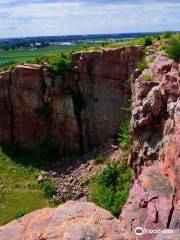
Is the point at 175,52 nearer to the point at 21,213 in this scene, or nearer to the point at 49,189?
the point at 21,213

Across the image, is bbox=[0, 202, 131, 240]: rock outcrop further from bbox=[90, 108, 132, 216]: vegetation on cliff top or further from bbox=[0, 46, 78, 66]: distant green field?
bbox=[0, 46, 78, 66]: distant green field

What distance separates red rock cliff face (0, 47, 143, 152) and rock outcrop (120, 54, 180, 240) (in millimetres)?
12727

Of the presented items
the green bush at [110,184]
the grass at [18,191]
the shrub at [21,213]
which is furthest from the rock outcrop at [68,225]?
the grass at [18,191]

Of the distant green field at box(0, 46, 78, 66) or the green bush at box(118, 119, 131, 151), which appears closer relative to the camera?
the green bush at box(118, 119, 131, 151)

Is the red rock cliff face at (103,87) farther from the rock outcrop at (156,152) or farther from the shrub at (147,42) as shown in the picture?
the rock outcrop at (156,152)

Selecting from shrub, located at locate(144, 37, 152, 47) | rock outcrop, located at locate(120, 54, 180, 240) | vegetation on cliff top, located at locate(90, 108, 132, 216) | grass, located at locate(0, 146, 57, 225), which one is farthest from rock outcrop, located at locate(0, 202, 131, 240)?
shrub, located at locate(144, 37, 152, 47)

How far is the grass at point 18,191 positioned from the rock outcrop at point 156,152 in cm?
1129

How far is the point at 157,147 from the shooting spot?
2370 cm

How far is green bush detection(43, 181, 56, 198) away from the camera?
3884cm

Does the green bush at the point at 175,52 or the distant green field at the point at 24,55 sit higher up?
the green bush at the point at 175,52

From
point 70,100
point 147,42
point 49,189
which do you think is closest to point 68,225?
point 49,189

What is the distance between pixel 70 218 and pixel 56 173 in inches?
1215

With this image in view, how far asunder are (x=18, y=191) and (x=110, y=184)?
8298 mm

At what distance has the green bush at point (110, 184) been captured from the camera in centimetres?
3307
